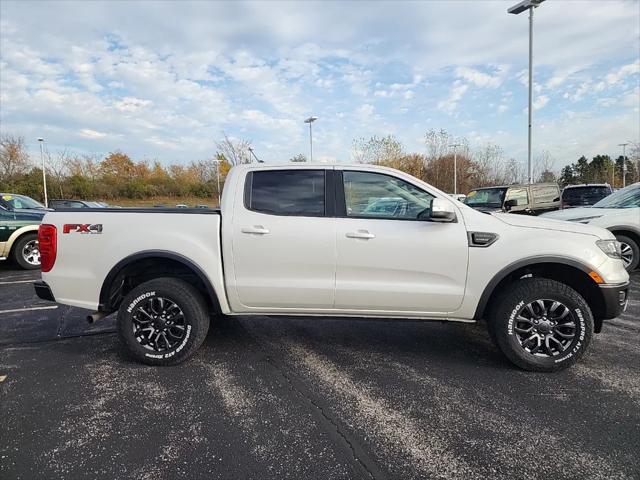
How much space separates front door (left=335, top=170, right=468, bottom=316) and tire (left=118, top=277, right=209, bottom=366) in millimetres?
1295

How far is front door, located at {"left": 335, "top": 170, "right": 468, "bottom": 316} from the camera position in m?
3.56

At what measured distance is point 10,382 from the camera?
348 centimetres

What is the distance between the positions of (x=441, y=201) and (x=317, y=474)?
2255mm

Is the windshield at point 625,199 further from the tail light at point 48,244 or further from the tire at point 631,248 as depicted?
the tail light at point 48,244

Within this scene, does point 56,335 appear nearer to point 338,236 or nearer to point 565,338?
point 338,236

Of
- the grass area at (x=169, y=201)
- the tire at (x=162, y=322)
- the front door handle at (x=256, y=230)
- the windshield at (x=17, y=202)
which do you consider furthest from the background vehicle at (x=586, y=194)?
the grass area at (x=169, y=201)

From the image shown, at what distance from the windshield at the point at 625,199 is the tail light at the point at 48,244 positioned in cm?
935

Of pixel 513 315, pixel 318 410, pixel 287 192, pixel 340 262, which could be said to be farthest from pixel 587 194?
pixel 318 410

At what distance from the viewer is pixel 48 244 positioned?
12.2 ft

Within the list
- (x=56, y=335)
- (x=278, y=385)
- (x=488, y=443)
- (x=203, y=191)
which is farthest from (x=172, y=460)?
(x=203, y=191)

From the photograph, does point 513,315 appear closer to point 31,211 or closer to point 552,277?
point 552,277

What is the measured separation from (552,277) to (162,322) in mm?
3557

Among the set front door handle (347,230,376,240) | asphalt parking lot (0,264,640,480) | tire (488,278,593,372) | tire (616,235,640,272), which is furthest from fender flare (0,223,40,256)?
tire (616,235,640,272)

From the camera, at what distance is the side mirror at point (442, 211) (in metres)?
3.42
